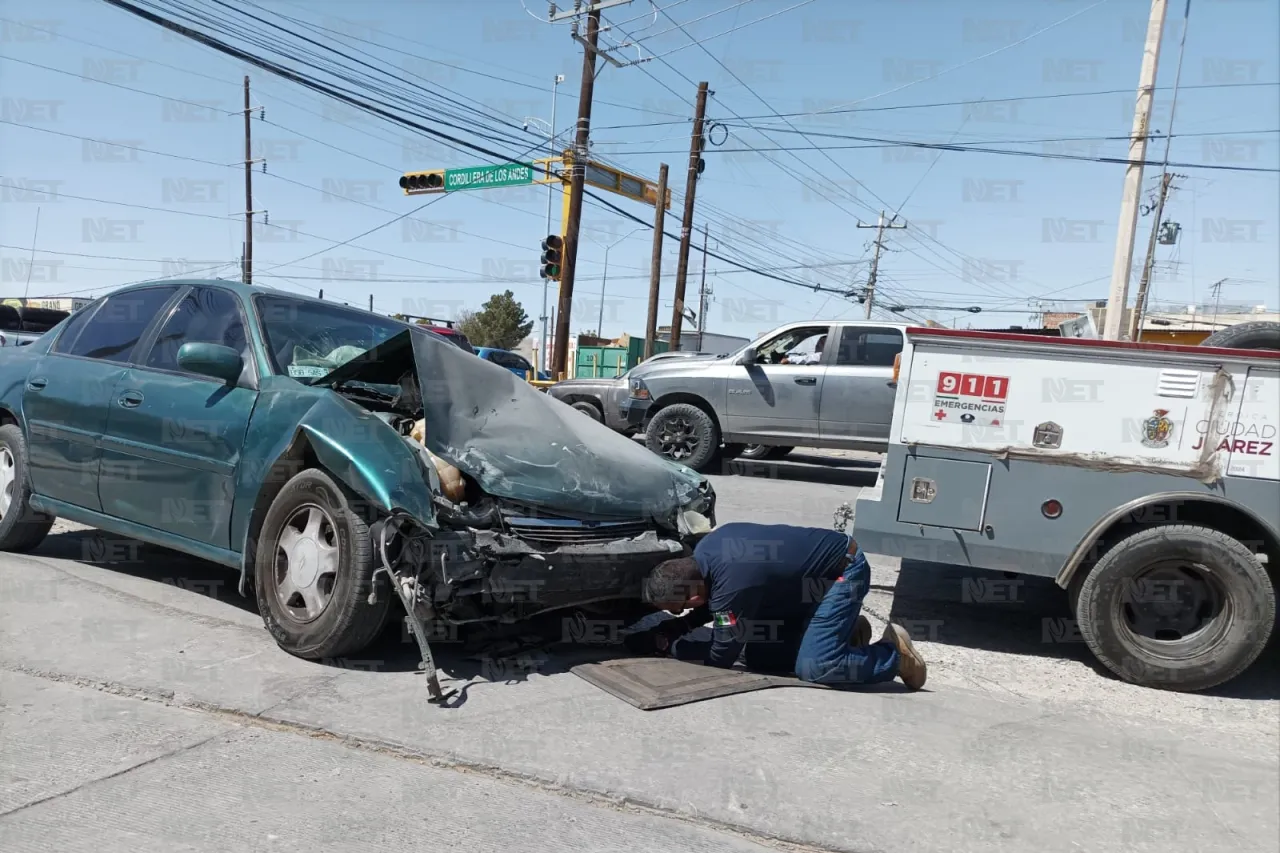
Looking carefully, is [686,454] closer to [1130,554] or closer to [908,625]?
[908,625]

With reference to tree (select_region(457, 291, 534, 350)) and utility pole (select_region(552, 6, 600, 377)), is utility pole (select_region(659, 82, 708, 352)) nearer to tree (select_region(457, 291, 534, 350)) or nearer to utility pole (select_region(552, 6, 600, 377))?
utility pole (select_region(552, 6, 600, 377))

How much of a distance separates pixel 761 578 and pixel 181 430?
9.57ft

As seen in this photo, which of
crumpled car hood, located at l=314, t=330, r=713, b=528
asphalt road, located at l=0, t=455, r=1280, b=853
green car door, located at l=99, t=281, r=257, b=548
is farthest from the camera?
green car door, located at l=99, t=281, r=257, b=548

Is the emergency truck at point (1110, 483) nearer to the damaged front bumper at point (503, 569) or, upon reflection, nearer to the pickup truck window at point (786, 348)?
the damaged front bumper at point (503, 569)

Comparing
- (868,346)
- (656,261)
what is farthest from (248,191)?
(868,346)

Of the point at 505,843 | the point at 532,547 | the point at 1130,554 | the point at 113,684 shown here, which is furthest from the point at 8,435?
the point at 1130,554

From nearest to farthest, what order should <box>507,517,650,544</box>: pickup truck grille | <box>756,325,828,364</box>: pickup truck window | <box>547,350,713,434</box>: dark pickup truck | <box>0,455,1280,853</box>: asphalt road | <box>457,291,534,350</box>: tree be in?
<box>0,455,1280,853</box>: asphalt road → <box>507,517,650,544</box>: pickup truck grille → <box>756,325,828,364</box>: pickup truck window → <box>547,350,713,434</box>: dark pickup truck → <box>457,291,534,350</box>: tree

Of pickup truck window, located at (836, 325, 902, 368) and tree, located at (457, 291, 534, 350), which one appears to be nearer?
pickup truck window, located at (836, 325, 902, 368)

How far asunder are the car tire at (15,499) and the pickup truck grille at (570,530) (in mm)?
3482

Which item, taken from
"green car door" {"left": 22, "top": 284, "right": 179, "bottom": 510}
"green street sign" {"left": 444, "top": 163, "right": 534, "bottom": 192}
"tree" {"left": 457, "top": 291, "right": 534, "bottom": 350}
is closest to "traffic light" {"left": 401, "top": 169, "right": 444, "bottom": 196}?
"green street sign" {"left": 444, "top": 163, "right": 534, "bottom": 192}

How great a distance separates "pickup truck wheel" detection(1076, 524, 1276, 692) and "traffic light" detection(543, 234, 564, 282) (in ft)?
45.8

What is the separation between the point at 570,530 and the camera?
3887 mm

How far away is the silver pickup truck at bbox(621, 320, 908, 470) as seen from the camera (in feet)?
32.6

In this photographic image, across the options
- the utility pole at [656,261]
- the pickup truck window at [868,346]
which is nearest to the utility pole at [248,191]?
the utility pole at [656,261]
